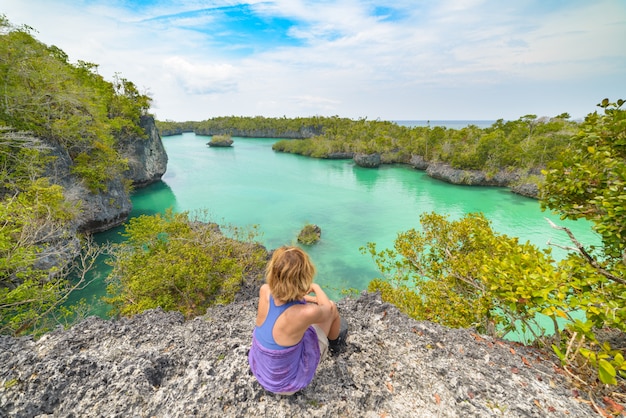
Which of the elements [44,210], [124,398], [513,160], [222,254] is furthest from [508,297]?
→ [513,160]

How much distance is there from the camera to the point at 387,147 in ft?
158

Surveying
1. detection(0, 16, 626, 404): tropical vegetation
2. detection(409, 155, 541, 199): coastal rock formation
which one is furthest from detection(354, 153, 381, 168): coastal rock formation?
detection(0, 16, 626, 404): tropical vegetation

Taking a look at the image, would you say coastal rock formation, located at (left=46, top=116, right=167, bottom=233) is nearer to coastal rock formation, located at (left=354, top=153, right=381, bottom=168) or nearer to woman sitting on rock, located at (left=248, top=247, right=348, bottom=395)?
woman sitting on rock, located at (left=248, top=247, right=348, bottom=395)

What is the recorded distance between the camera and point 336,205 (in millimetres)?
25219

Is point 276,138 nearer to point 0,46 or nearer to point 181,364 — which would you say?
point 0,46

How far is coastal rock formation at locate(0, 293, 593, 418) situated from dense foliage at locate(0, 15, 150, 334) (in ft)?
13.6

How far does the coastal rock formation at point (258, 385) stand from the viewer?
8.03 feet

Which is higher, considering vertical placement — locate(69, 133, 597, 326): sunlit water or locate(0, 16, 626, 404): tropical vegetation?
locate(0, 16, 626, 404): tropical vegetation

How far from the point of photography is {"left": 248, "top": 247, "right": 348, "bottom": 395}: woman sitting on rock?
2.25m

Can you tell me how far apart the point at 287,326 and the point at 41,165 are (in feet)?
52.0

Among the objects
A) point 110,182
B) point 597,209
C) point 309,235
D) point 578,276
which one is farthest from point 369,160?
point 578,276

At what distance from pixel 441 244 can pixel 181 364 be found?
639cm

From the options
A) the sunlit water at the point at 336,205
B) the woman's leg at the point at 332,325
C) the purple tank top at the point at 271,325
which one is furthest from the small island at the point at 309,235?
the purple tank top at the point at 271,325

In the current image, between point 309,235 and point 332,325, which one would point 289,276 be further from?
point 309,235
